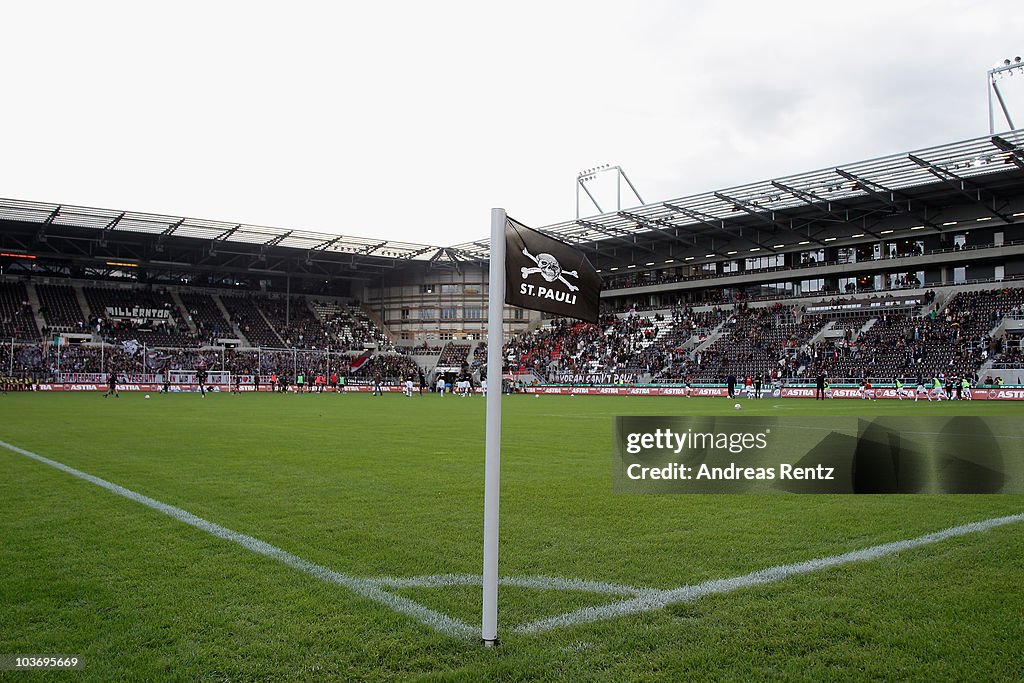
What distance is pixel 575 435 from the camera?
57.0 ft

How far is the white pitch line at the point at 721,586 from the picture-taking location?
4.37 m

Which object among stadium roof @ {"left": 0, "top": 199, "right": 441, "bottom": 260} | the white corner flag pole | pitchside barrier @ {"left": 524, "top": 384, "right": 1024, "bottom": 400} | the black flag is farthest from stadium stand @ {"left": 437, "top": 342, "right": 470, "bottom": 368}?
the white corner flag pole

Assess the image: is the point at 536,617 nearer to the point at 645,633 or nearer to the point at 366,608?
the point at 645,633

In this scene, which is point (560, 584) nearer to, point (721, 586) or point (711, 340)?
point (721, 586)

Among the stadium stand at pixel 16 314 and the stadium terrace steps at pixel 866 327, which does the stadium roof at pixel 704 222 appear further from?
the stadium terrace steps at pixel 866 327

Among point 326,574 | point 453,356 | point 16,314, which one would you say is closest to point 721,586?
point 326,574

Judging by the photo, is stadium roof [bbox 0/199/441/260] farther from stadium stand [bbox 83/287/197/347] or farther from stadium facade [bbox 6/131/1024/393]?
stadium stand [bbox 83/287/197/347]

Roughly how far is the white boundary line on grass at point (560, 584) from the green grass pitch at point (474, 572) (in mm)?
94

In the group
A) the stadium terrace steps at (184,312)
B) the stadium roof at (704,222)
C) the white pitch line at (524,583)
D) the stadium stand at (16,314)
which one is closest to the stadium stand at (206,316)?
the stadium terrace steps at (184,312)

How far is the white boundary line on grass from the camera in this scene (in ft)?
14.3

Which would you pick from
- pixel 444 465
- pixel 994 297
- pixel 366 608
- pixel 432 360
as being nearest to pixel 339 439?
pixel 444 465

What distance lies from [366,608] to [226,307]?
233 feet

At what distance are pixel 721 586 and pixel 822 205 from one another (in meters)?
49.4

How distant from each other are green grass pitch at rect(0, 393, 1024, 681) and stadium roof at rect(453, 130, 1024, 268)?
2844 centimetres
